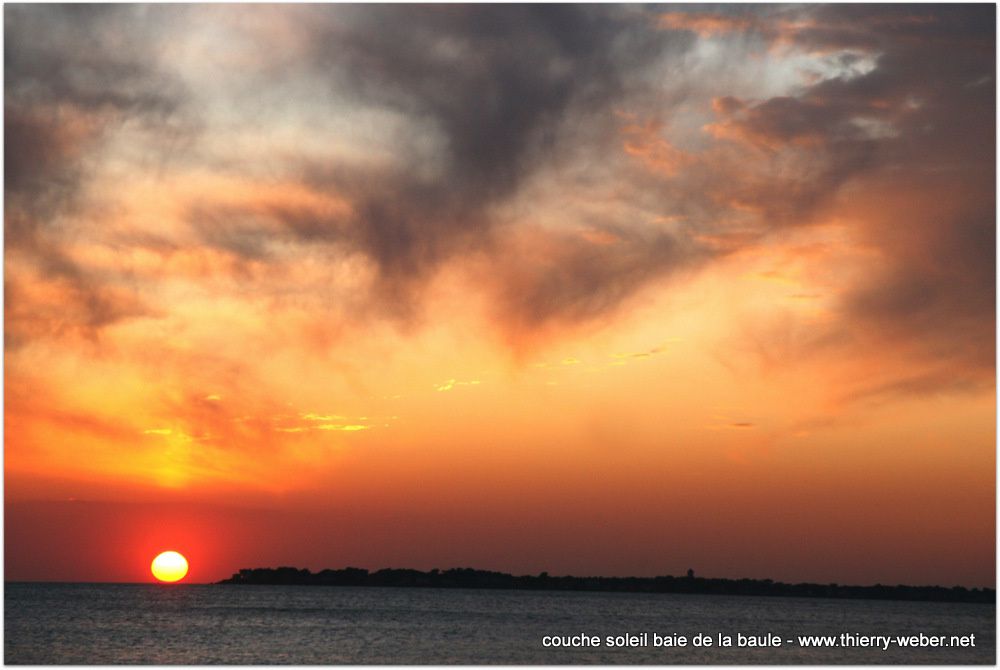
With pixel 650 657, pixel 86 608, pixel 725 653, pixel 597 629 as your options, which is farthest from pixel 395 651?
pixel 86 608

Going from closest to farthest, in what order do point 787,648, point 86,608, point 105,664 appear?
point 105,664
point 787,648
point 86,608

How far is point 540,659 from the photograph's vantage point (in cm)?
6744

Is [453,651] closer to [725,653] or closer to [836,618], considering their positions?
[725,653]

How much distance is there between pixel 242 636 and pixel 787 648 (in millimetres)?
49131

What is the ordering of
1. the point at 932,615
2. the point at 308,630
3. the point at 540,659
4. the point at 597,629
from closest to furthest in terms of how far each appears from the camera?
the point at 540,659 < the point at 308,630 < the point at 597,629 < the point at 932,615

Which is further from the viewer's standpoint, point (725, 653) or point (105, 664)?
point (725, 653)

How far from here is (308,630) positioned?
99062 millimetres

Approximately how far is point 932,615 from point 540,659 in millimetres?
148489

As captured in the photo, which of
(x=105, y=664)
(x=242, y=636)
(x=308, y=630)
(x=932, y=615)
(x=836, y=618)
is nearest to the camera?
(x=105, y=664)

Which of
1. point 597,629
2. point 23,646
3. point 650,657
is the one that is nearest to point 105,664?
point 23,646

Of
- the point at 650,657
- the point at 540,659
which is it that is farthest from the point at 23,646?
the point at 650,657

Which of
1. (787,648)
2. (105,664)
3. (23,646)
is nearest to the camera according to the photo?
(105,664)

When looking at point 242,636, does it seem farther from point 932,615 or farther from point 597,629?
point 932,615

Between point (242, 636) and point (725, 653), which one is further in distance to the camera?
point (242, 636)
